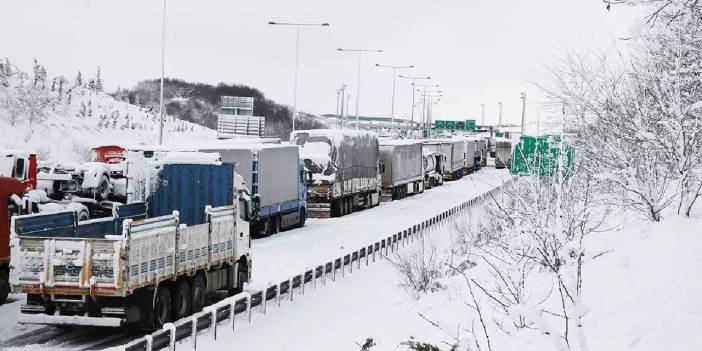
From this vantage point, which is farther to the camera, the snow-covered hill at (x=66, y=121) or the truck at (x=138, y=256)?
the snow-covered hill at (x=66, y=121)

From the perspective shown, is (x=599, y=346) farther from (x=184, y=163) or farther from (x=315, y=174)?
(x=315, y=174)

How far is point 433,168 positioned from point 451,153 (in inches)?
335

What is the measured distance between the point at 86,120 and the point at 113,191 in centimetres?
5485

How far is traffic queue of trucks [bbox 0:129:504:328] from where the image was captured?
14133 millimetres

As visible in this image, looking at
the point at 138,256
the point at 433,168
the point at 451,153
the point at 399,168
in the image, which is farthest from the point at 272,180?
the point at 451,153

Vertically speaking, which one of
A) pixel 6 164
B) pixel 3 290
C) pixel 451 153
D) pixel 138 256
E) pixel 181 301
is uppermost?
pixel 451 153

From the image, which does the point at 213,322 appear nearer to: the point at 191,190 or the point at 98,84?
the point at 191,190

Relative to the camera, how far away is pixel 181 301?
1670 cm

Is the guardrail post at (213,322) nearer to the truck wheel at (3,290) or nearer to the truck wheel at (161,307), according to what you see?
the truck wheel at (161,307)

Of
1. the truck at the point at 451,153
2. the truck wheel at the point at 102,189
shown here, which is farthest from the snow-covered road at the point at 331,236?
the truck at the point at 451,153

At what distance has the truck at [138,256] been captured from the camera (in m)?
14.1

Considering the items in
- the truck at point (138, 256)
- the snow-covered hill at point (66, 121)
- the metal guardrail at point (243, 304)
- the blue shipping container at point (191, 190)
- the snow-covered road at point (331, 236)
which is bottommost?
A: the snow-covered road at point (331, 236)

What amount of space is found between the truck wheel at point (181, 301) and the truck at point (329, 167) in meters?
23.5

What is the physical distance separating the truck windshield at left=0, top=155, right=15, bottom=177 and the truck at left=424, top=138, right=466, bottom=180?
53656 mm
